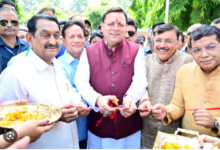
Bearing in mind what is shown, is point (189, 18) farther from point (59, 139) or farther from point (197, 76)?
point (59, 139)

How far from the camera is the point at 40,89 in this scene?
2346 millimetres

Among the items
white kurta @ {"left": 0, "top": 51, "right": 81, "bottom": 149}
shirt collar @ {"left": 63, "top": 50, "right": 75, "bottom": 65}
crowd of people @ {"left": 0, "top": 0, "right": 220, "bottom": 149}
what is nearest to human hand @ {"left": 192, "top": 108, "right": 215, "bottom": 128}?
crowd of people @ {"left": 0, "top": 0, "right": 220, "bottom": 149}

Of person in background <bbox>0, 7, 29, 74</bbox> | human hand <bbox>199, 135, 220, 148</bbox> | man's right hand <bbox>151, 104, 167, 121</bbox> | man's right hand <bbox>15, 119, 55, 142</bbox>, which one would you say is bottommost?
human hand <bbox>199, 135, 220, 148</bbox>

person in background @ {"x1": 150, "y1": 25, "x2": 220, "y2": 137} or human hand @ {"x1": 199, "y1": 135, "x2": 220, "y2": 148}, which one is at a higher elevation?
person in background @ {"x1": 150, "y1": 25, "x2": 220, "y2": 137}

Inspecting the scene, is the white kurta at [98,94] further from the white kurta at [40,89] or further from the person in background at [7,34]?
the person in background at [7,34]

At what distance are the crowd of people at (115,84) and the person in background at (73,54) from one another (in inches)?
0.7

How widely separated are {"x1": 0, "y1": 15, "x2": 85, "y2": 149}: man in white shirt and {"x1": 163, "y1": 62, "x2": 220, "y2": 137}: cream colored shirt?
1394 millimetres

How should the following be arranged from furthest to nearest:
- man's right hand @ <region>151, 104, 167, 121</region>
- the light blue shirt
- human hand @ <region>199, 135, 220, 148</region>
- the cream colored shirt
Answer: the light blue shirt, man's right hand @ <region>151, 104, 167, 121</region>, the cream colored shirt, human hand @ <region>199, 135, 220, 148</region>

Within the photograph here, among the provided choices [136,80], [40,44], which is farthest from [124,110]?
[40,44]

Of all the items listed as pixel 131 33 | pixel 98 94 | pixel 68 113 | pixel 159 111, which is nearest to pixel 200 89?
pixel 159 111

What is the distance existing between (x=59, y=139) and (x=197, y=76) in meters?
2.03

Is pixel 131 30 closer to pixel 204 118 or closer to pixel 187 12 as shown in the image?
pixel 204 118

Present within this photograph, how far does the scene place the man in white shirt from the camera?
220 centimetres

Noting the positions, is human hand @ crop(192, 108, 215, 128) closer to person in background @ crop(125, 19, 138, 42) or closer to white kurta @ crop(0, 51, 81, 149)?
white kurta @ crop(0, 51, 81, 149)
